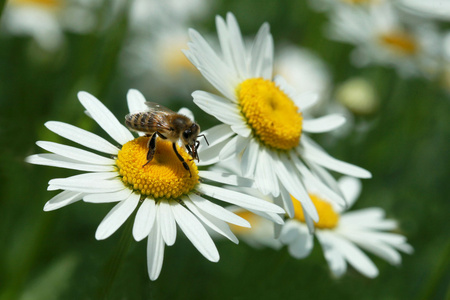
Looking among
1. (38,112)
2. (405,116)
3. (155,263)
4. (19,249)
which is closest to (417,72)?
(405,116)

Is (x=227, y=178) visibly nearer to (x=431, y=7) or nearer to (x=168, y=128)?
(x=168, y=128)

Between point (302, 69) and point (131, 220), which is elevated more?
point (131, 220)

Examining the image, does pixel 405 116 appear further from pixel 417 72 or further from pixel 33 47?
pixel 33 47

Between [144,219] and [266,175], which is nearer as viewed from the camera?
[144,219]

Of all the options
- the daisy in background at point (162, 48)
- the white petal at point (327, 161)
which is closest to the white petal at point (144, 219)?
the white petal at point (327, 161)

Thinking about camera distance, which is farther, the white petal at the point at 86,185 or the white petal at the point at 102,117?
the white petal at the point at 102,117

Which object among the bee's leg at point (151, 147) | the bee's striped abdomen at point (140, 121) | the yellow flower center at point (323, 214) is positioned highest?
the bee's striped abdomen at point (140, 121)

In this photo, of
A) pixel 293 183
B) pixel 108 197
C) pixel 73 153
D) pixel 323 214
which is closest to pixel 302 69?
pixel 323 214

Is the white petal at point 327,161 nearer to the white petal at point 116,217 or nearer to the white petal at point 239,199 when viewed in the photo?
the white petal at point 239,199
